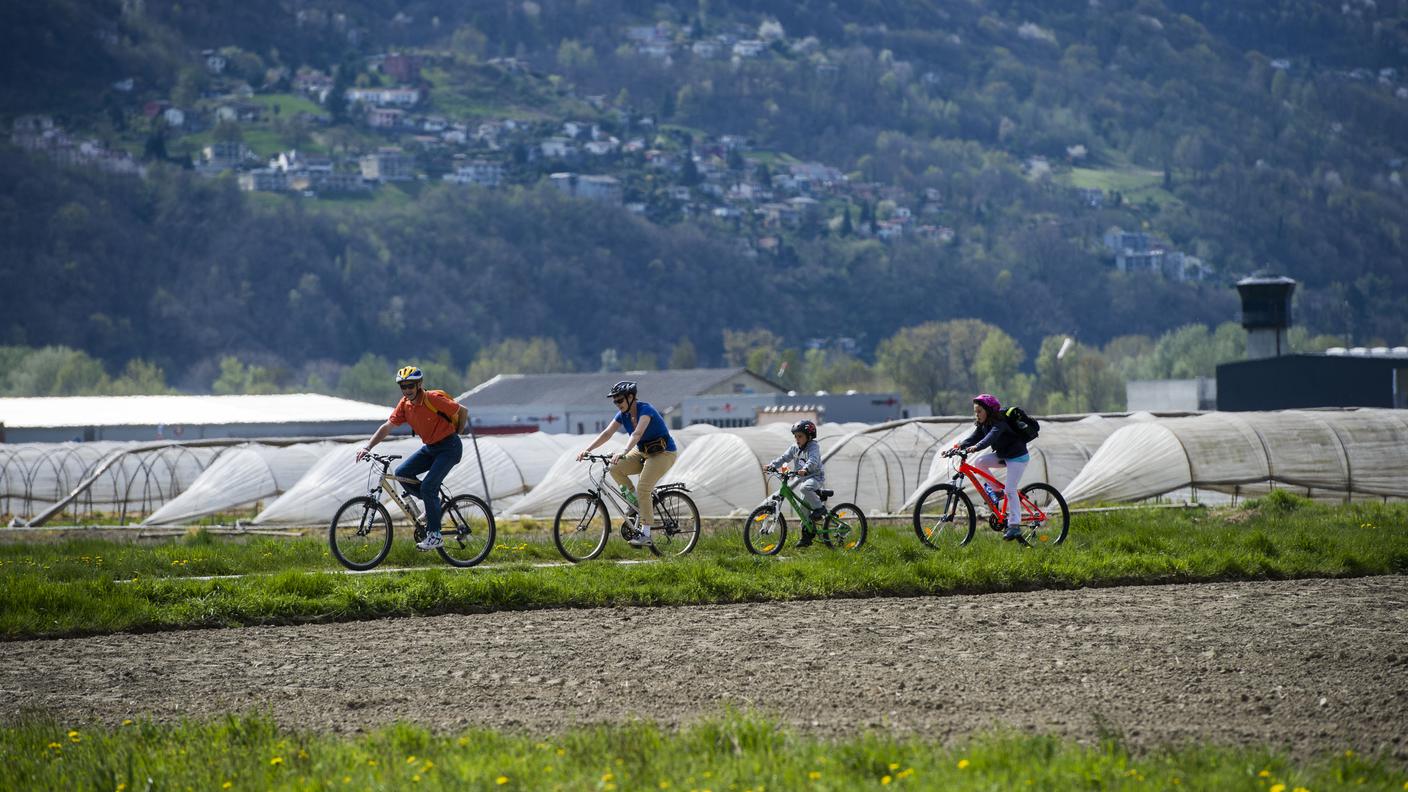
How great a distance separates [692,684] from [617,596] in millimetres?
5439

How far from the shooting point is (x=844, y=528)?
22.2m

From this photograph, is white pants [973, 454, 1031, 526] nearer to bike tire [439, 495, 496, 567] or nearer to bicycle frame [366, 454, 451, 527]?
bike tire [439, 495, 496, 567]

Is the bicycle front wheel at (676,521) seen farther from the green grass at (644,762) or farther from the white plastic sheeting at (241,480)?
the white plastic sheeting at (241,480)

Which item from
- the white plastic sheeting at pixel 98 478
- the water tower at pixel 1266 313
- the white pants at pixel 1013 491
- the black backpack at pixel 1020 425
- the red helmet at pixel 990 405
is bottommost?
the white plastic sheeting at pixel 98 478

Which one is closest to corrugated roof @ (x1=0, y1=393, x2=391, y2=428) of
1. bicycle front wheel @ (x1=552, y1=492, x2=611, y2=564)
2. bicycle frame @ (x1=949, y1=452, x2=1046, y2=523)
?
bicycle front wheel @ (x1=552, y1=492, x2=611, y2=564)

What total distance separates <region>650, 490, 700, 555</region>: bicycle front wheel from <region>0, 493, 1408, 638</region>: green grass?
15.2 inches

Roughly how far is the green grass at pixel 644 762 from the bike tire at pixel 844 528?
1244 cm

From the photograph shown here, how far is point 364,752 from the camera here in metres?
9.12

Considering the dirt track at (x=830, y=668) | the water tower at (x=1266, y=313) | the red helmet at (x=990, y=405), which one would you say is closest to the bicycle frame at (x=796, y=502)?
the red helmet at (x=990, y=405)

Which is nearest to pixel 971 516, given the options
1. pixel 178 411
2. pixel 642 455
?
pixel 642 455

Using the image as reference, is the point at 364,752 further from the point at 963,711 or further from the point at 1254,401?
the point at 1254,401

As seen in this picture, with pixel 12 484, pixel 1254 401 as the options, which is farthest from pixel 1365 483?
pixel 12 484

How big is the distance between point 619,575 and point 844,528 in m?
5.26

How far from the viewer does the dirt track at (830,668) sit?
9.99 meters
